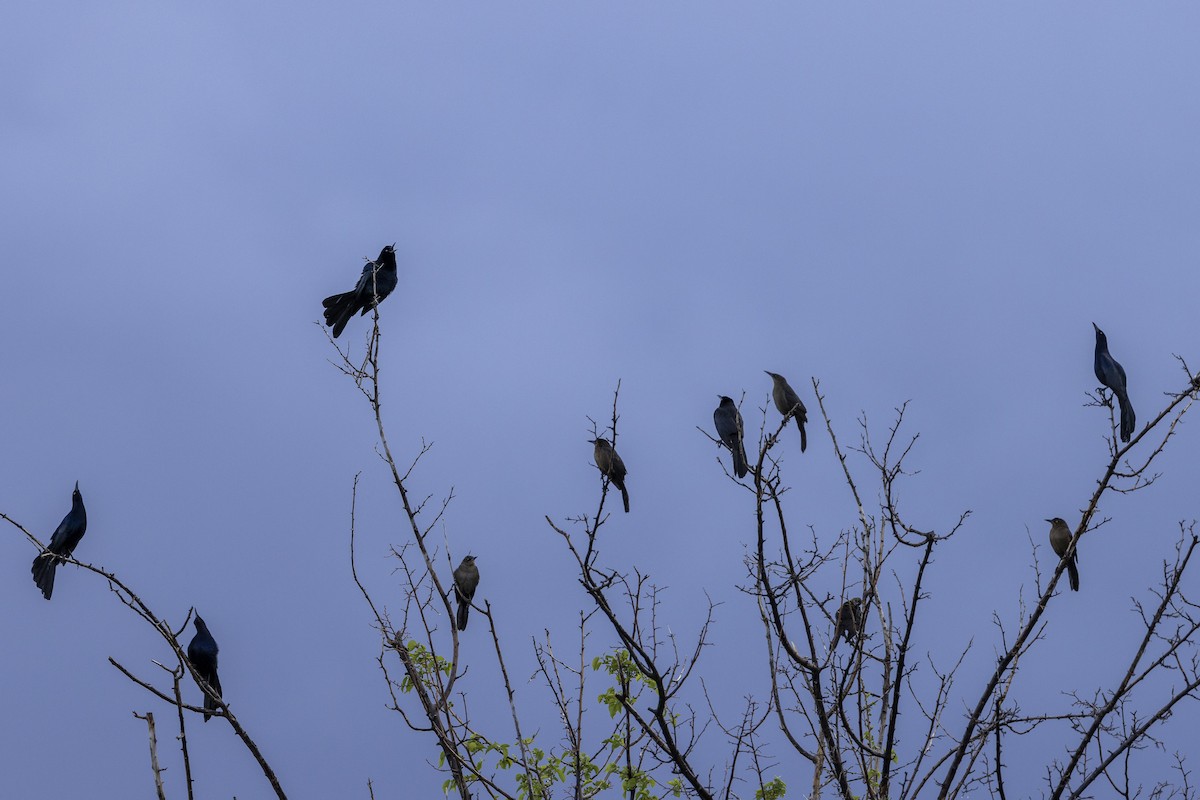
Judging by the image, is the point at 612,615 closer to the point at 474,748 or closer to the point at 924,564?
the point at 924,564

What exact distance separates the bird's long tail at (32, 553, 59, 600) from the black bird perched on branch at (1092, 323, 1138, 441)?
6.94m

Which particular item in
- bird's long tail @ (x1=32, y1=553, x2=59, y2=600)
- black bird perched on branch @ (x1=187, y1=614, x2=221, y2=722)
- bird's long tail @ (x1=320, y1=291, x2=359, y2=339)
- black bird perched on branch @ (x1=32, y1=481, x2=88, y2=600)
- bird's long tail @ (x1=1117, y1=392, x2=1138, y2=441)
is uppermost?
bird's long tail @ (x1=320, y1=291, x2=359, y2=339)

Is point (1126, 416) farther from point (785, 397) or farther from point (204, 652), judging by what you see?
point (204, 652)

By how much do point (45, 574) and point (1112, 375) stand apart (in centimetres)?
722

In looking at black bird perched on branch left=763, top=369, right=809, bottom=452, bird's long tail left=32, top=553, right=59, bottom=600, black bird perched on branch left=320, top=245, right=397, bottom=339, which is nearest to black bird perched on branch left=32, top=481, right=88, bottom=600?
bird's long tail left=32, top=553, right=59, bottom=600

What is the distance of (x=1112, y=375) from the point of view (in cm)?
837

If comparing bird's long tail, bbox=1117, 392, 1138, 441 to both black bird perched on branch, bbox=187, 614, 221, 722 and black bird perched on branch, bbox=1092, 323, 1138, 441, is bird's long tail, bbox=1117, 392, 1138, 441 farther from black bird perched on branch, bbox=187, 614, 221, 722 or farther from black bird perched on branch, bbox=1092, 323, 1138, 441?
black bird perched on branch, bbox=187, 614, 221, 722

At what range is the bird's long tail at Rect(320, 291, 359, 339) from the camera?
9.47 m

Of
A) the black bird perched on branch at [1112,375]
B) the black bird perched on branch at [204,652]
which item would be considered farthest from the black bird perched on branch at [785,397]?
the black bird perched on branch at [204,652]

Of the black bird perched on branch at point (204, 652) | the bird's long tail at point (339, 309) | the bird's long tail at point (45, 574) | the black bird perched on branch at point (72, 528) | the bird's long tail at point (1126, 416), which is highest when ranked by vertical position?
the bird's long tail at point (339, 309)

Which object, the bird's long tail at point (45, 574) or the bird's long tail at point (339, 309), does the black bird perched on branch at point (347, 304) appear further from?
the bird's long tail at point (45, 574)

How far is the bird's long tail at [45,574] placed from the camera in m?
7.88

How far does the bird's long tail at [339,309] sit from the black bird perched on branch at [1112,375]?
5.50 m

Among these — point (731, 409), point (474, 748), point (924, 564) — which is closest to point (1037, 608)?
point (924, 564)
